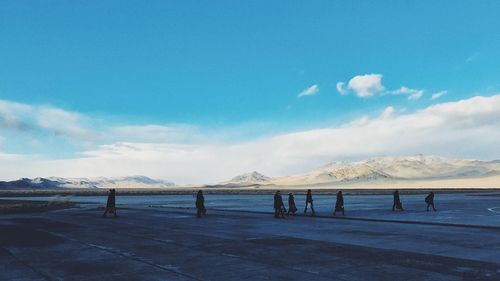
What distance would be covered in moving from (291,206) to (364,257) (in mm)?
18034

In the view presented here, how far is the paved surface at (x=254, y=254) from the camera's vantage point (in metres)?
11.3

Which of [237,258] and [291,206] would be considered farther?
[291,206]

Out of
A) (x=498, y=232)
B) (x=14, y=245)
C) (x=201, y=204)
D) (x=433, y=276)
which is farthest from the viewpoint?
(x=201, y=204)

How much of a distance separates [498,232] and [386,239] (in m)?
5.49

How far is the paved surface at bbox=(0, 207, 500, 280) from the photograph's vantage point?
11344 millimetres

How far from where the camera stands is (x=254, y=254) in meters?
14.4

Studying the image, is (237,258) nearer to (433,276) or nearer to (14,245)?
(433,276)

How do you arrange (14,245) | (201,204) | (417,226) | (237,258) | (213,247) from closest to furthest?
1. (237,258)
2. (213,247)
3. (14,245)
4. (417,226)
5. (201,204)

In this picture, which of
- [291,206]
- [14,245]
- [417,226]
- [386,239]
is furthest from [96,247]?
[291,206]

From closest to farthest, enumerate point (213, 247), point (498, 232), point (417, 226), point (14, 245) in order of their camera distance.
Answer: point (213, 247) → point (14, 245) → point (498, 232) → point (417, 226)

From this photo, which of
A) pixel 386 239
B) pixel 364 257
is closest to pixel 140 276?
pixel 364 257

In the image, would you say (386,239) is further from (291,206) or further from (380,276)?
(291,206)

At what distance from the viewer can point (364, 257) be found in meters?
13.7

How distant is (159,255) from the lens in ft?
46.9
